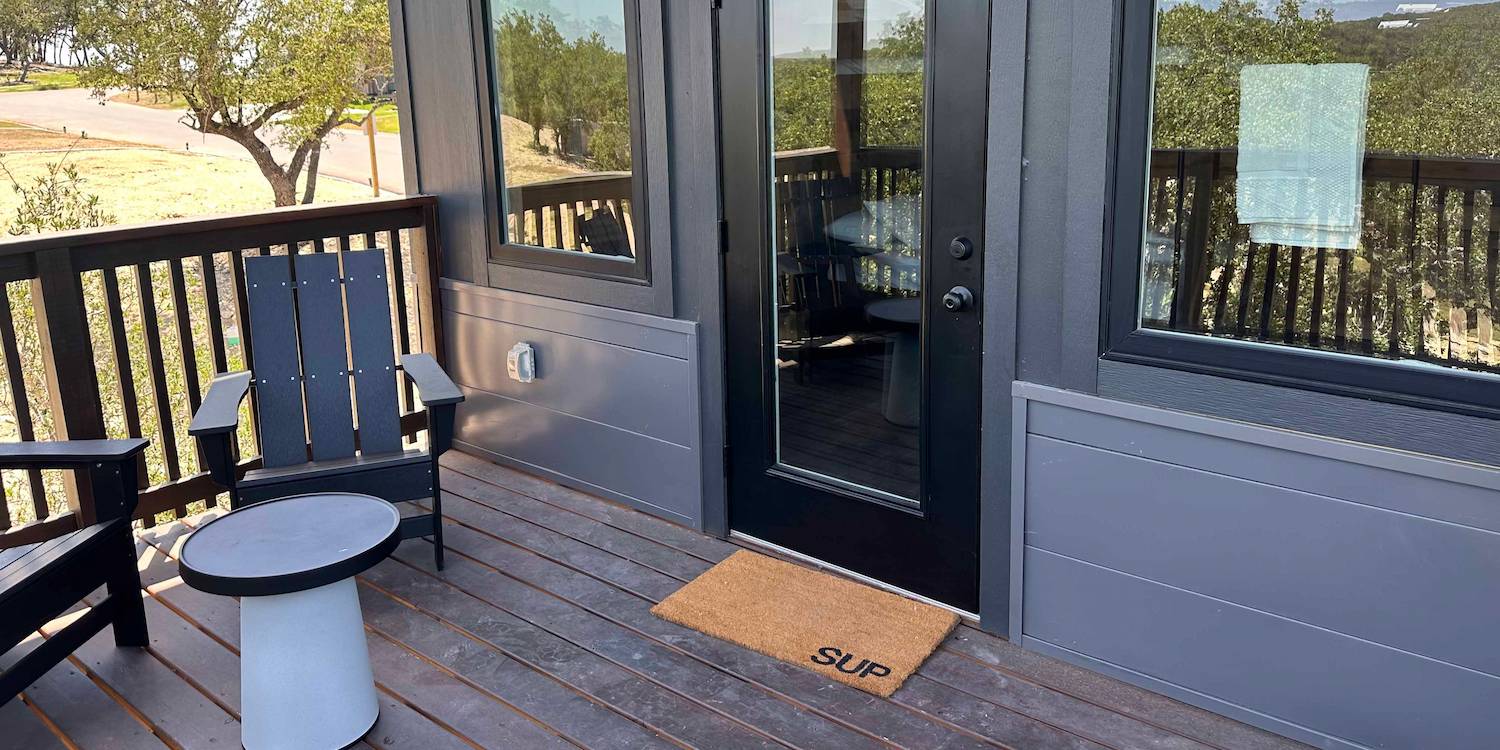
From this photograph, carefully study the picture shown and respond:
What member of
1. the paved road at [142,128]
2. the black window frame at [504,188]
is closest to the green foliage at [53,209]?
the paved road at [142,128]

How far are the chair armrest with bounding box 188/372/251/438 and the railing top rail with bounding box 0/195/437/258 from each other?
0.54 meters

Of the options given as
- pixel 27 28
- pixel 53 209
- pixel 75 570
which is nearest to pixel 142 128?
pixel 27 28

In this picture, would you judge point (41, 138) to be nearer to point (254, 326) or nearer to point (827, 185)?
point (254, 326)

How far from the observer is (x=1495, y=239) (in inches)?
77.9

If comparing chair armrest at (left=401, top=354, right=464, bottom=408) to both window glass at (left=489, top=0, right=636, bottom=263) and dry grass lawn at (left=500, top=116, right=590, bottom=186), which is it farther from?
dry grass lawn at (left=500, top=116, right=590, bottom=186)

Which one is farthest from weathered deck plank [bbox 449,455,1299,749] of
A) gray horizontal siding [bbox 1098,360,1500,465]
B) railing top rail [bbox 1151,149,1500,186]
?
railing top rail [bbox 1151,149,1500,186]

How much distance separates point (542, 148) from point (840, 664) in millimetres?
2098

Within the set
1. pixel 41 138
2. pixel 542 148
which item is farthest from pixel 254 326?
pixel 41 138

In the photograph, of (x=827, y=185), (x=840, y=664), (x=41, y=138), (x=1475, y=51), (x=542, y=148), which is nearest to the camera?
(x=1475, y=51)

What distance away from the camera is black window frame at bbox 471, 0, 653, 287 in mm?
3449

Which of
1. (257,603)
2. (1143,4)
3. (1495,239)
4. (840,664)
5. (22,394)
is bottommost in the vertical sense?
(840,664)

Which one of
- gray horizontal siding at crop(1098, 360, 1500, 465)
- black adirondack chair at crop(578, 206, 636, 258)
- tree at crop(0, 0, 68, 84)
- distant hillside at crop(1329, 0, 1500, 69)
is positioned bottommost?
gray horizontal siding at crop(1098, 360, 1500, 465)

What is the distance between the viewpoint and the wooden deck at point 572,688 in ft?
8.07

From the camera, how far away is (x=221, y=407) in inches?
123
